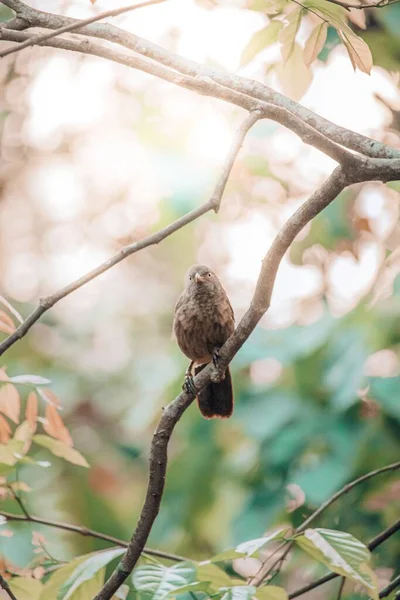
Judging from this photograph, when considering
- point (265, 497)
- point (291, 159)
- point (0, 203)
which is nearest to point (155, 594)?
point (265, 497)

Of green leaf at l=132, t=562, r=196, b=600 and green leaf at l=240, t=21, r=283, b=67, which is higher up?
green leaf at l=240, t=21, r=283, b=67

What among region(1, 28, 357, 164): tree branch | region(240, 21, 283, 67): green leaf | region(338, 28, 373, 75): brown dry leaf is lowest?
region(1, 28, 357, 164): tree branch

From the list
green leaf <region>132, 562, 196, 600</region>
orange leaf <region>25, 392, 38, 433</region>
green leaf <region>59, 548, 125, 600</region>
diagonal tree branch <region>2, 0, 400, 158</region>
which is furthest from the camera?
orange leaf <region>25, 392, 38, 433</region>

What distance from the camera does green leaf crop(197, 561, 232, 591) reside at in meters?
1.76

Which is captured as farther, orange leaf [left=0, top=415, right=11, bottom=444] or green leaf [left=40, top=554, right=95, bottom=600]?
orange leaf [left=0, top=415, right=11, bottom=444]

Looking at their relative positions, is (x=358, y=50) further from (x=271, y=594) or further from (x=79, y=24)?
(x=271, y=594)

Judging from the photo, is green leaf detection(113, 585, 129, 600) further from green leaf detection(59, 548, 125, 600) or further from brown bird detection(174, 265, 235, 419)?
brown bird detection(174, 265, 235, 419)

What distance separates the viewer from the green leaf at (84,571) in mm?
1850

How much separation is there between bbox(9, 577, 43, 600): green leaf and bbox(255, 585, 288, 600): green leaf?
2.41 feet

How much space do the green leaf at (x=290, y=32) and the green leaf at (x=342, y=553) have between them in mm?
1236

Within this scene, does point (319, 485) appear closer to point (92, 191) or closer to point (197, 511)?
point (197, 511)

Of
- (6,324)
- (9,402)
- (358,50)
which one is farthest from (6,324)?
(358,50)

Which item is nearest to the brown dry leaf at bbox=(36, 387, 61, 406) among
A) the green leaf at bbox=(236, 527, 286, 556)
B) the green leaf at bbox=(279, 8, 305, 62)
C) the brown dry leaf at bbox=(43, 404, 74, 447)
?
the brown dry leaf at bbox=(43, 404, 74, 447)

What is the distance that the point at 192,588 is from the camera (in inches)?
67.2
